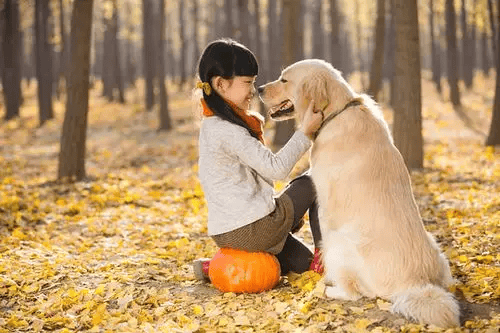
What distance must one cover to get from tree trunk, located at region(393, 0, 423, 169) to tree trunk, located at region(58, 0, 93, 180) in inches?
202

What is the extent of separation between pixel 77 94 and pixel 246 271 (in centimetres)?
650

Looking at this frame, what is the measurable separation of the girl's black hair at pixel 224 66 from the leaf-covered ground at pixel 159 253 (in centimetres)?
140

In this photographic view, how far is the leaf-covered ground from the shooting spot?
4.02m

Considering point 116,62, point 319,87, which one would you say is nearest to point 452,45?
point 116,62

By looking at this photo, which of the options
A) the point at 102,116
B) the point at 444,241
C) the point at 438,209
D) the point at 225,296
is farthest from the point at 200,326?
the point at 102,116

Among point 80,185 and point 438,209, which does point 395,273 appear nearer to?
point 438,209

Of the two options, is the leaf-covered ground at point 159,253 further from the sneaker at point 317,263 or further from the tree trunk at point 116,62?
the tree trunk at point 116,62

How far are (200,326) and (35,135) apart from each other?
55.3ft

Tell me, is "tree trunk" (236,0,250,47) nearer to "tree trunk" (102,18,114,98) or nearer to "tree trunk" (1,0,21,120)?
"tree trunk" (1,0,21,120)

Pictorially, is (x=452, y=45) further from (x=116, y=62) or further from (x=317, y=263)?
(x=317, y=263)

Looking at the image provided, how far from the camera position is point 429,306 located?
3.50 meters

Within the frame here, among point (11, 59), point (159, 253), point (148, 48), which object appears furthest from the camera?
point (11, 59)

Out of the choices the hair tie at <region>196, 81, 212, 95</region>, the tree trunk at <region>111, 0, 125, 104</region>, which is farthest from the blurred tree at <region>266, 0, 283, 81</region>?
the hair tie at <region>196, 81, 212, 95</region>

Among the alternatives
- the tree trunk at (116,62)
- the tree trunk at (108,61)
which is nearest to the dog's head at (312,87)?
the tree trunk at (116,62)
